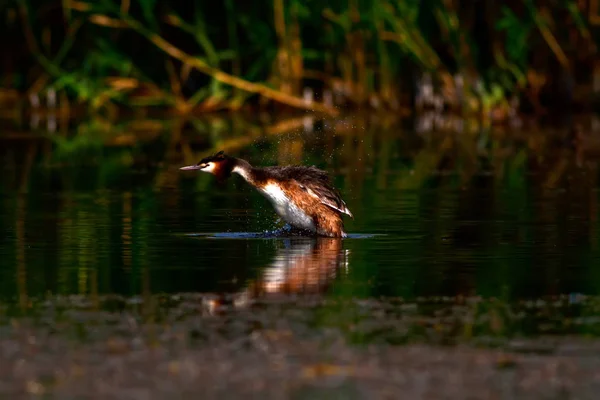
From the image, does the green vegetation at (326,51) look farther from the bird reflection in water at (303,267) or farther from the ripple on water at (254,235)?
the bird reflection in water at (303,267)

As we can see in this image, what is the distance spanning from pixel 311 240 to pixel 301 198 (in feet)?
1.04

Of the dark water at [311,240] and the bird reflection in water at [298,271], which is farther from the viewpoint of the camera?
the dark water at [311,240]

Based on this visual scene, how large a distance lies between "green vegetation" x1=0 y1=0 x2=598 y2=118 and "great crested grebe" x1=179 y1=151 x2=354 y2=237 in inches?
452

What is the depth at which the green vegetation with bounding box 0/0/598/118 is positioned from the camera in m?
24.2

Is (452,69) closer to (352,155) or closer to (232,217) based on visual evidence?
(352,155)

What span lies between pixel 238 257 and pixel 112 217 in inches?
107

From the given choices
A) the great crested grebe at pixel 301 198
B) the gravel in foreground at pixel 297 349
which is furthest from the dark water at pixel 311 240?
the gravel in foreground at pixel 297 349

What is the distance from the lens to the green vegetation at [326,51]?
79.5 feet

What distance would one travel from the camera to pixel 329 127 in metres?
25.6

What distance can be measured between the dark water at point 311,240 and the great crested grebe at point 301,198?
0.20 metres

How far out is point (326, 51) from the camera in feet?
83.4

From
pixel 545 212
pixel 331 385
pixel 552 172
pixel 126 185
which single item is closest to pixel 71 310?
pixel 331 385

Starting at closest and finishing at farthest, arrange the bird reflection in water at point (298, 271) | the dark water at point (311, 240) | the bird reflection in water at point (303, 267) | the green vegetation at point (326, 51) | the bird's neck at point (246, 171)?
1. the bird reflection in water at point (298, 271)
2. the bird reflection in water at point (303, 267)
3. the dark water at point (311, 240)
4. the bird's neck at point (246, 171)
5. the green vegetation at point (326, 51)

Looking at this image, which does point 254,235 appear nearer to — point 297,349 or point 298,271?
point 298,271
